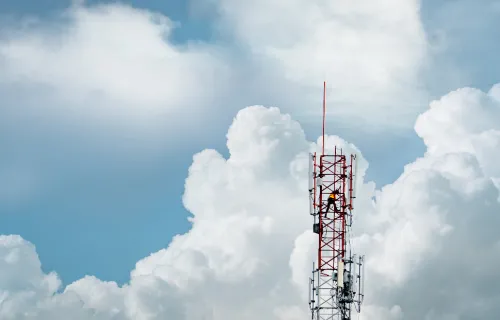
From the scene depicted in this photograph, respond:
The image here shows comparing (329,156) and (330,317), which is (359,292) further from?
(329,156)

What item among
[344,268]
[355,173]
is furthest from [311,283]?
[355,173]

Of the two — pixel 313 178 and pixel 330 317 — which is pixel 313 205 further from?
pixel 330 317

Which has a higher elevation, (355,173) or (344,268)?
(355,173)

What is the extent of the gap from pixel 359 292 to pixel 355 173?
15075mm

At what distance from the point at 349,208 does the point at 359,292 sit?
423 inches

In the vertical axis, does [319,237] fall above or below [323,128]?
below

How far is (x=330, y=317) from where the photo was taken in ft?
551

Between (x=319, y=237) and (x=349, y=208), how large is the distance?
210 inches

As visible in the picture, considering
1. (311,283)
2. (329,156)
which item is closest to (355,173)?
(329,156)

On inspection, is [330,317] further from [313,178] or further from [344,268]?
[313,178]

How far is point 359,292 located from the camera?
168625 mm

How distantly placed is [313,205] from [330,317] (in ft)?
47.4

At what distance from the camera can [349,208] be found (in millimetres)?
170125

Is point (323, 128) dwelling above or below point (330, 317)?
above
